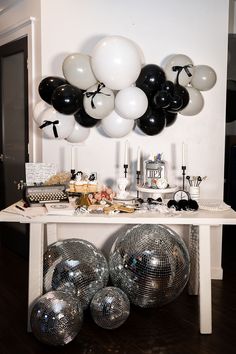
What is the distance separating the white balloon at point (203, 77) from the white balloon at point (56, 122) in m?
0.89

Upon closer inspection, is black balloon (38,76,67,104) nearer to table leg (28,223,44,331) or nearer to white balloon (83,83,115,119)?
white balloon (83,83,115,119)

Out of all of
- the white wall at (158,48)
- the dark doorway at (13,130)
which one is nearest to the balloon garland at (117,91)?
the white wall at (158,48)

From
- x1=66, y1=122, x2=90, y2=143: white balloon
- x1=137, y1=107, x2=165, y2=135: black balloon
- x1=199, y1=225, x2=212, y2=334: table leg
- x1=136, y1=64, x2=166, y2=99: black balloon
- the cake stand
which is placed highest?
x1=136, y1=64, x2=166, y2=99: black balloon

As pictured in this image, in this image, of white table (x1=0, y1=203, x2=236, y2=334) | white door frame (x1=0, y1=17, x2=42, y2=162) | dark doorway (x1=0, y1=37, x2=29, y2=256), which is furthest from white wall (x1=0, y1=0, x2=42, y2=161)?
white table (x1=0, y1=203, x2=236, y2=334)

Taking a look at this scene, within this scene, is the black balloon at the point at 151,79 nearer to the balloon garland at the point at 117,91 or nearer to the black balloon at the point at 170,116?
the balloon garland at the point at 117,91

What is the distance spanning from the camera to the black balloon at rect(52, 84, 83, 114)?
2316 mm

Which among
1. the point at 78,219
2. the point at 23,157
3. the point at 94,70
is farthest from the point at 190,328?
the point at 23,157

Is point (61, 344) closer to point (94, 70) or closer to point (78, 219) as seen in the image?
point (78, 219)

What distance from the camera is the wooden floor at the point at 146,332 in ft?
6.66

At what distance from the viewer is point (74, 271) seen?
2.23 metres

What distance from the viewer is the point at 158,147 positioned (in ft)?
9.68

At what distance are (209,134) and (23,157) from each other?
171 cm

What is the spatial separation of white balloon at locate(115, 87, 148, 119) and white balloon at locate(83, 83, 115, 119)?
0.05 meters

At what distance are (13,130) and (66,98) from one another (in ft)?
4.99
